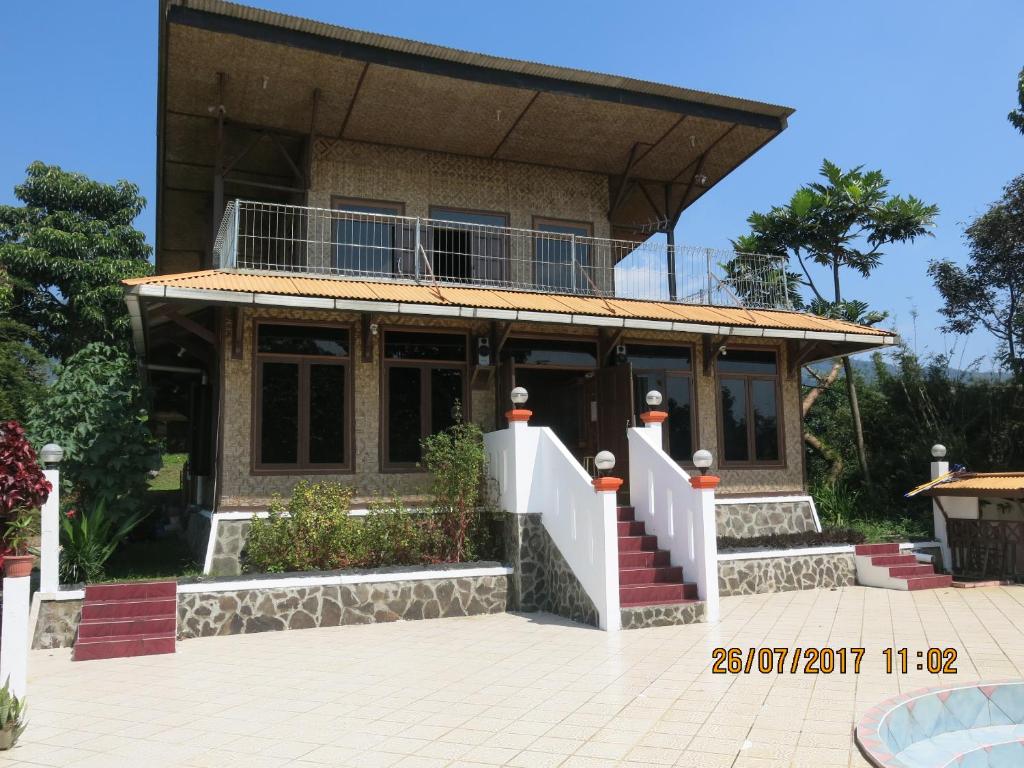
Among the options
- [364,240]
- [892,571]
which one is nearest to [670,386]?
[892,571]

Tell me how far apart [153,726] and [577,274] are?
33.9 feet

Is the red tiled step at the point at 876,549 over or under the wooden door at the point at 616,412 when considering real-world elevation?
under

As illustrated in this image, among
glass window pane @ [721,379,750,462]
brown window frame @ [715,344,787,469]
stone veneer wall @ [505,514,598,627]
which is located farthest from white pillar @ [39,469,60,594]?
glass window pane @ [721,379,750,462]

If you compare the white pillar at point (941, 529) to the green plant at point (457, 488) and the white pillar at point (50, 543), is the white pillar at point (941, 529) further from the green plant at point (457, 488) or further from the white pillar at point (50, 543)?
the white pillar at point (50, 543)

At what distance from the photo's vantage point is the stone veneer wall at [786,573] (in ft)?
36.0

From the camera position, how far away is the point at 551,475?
10000mm

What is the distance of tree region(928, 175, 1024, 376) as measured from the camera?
1938 cm

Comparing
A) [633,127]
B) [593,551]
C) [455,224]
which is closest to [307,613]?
[593,551]

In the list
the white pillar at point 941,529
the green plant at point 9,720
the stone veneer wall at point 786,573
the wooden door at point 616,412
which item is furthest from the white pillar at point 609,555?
the white pillar at point 941,529

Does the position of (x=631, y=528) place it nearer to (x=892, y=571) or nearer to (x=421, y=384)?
(x=421, y=384)

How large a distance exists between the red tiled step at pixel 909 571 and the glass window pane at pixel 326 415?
8.08m

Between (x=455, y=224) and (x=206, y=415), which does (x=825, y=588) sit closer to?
(x=455, y=224)

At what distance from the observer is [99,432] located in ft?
39.5

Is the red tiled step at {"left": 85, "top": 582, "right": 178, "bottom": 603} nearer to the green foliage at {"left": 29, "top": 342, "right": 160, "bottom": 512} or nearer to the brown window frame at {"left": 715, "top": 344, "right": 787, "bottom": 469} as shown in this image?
the green foliage at {"left": 29, "top": 342, "right": 160, "bottom": 512}
